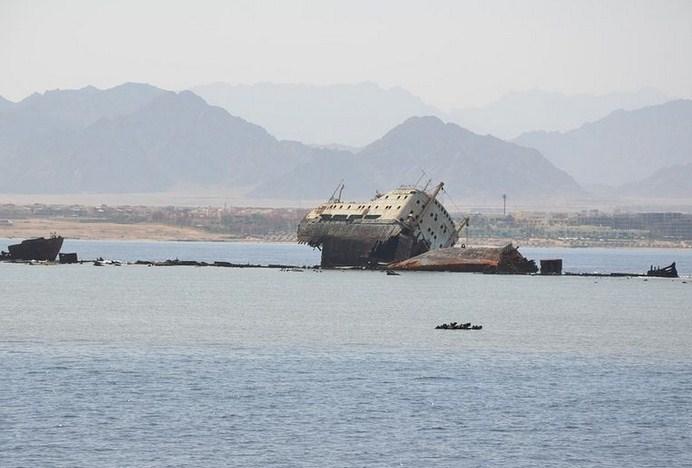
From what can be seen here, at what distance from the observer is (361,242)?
158m

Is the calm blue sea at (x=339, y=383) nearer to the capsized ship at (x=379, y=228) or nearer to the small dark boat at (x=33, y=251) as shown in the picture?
the capsized ship at (x=379, y=228)

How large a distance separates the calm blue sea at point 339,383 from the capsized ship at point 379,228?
32077 millimetres

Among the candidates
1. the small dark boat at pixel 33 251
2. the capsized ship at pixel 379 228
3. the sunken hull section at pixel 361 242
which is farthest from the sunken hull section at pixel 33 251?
the sunken hull section at pixel 361 242

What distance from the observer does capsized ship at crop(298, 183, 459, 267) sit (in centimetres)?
15512

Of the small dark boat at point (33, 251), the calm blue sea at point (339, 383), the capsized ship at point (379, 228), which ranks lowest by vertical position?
the calm blue sea at point (339, 383)

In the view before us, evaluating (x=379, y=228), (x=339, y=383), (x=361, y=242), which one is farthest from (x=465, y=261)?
(x=339, y=383)

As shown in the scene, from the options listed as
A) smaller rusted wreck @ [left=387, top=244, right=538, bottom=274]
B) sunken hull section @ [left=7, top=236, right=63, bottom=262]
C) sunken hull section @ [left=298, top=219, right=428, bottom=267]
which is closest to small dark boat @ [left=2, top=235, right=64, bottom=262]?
sunken hull section @ [left=7, top=236, right=63, bottom=262]

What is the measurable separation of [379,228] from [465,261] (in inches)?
540

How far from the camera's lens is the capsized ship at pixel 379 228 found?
155 m

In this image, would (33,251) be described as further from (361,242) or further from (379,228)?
(379,228)

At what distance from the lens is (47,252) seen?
196875mm

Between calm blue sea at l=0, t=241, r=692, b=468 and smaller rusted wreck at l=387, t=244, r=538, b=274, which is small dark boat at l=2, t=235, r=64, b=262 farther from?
calm blue sea at l=0, t=241, r=692, b=468

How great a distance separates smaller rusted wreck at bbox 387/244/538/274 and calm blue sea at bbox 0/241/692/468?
36294 millimetres

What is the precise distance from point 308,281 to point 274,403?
3744 inches
